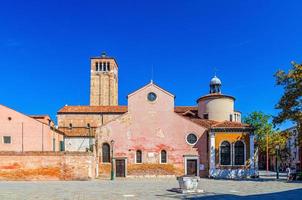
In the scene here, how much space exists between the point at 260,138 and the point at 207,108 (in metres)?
21.0

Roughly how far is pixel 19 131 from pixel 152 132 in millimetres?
14729

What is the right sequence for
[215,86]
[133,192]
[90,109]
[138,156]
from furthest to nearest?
[90,109] < [215,86] < [138,156] < [133,192]

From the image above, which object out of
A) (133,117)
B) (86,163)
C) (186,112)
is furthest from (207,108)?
(86,163)

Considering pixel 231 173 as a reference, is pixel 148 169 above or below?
above

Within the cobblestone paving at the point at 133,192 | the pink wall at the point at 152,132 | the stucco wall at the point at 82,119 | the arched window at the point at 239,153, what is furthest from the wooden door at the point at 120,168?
the stucco wall at the point at 82,119

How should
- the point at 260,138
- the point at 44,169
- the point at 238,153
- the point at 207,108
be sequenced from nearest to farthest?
the point at 44,169 < the point at 238,153 < the point at 207,108 < the point at 260,138

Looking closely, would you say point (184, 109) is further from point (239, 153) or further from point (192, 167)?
point (239, 153)

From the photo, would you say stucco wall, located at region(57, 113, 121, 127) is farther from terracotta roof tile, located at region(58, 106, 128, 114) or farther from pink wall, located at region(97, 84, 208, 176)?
pink wall, located at region(97, 84, 208, 176)

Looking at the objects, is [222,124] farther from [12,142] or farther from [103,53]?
[103,53]

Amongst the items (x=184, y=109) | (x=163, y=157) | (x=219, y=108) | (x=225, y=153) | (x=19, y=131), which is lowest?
(x=163, y=157)

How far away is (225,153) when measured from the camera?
42.7 meters

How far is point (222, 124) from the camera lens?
1719 inches

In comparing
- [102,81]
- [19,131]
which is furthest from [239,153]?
[102,81]

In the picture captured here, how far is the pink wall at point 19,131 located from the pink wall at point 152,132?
702 cm
